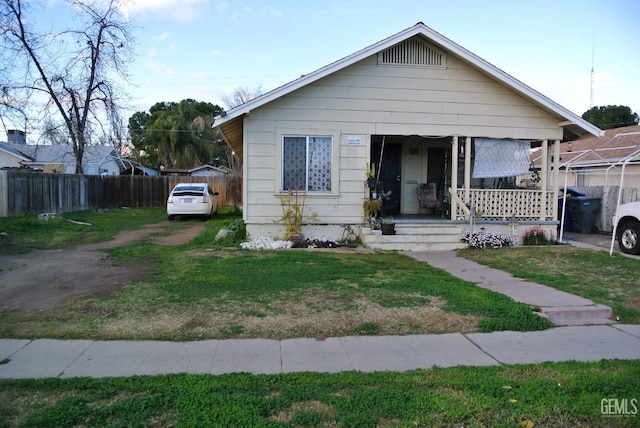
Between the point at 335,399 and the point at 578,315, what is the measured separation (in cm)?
403

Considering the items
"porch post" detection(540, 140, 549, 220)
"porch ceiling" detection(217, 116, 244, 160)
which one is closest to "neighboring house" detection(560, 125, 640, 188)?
"porch post" detection(540, 140, 549, 220)

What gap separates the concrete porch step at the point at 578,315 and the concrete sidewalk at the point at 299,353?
582 millimetres

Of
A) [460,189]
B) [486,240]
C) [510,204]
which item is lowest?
[486,240]

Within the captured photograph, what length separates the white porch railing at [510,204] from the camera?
1266cm

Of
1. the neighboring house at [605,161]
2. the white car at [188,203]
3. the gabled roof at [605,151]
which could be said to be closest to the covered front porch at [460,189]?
the neighboring house at [605,161]

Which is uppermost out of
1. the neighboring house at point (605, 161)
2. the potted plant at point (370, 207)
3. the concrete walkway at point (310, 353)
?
the neighboring house at point (605, 161)

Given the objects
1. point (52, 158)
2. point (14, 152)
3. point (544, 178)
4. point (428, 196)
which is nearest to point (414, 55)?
point (428, 196)

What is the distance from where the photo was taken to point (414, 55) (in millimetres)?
12312

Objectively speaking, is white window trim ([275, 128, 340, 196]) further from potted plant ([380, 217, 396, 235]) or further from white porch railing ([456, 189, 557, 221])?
white porch railing ([456, 189, 557, 221])

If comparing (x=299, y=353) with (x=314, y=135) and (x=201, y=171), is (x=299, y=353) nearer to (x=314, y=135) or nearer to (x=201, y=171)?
(x=314, y=135)

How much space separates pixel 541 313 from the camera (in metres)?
6.10

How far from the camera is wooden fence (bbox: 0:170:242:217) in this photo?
16.6 metres

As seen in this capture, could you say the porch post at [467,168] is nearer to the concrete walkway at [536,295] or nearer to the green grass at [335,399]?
the concrete walkway at [536,295]

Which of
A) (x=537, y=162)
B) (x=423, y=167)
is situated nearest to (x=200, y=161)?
(x=537, y=162)
